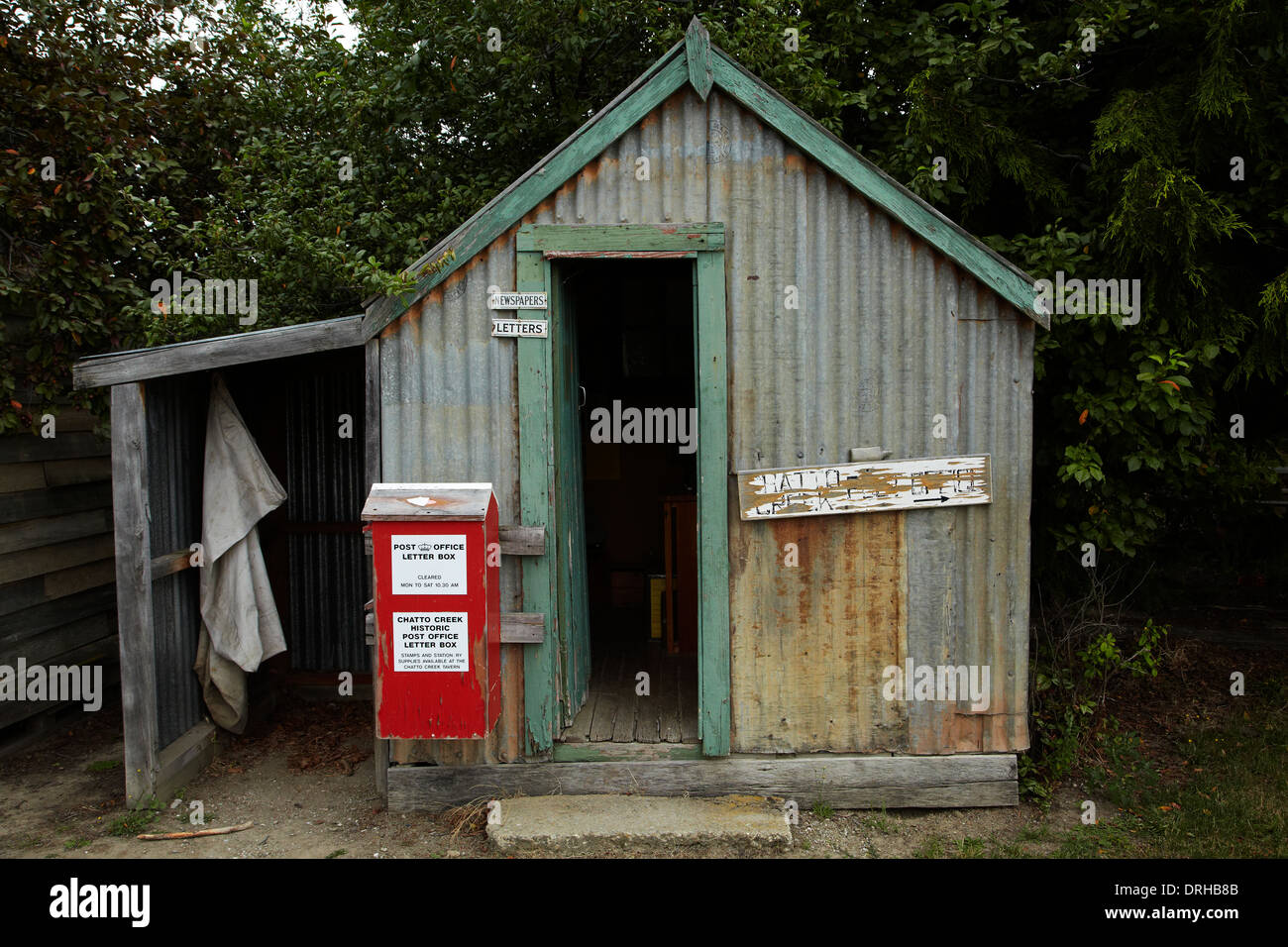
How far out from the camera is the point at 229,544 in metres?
6.37

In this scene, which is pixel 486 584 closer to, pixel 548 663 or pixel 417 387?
pixel 548 663

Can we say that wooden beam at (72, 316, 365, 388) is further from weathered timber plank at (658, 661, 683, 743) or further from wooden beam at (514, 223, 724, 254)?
weathered timber plank at (658, 661, 683, 743)

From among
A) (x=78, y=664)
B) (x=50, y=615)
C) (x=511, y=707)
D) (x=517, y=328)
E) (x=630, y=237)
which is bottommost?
(x=78, y=664)

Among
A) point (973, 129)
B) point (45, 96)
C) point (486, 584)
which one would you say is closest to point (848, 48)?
point (973, 129)

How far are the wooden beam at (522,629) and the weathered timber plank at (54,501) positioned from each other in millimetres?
4064

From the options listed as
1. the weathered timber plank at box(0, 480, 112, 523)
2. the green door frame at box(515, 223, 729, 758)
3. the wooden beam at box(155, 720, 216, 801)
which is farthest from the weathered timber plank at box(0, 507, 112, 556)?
the green door frame at box(515, 223, 729, 758)

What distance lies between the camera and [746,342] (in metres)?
5.45

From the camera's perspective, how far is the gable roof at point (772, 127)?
5.23 meters

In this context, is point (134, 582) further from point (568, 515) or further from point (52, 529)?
point (568, 515)

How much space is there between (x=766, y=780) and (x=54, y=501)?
19.4 ft

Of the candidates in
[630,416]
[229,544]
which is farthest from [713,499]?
[630,416]

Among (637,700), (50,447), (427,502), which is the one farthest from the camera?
(50,447)

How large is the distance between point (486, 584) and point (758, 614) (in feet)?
5.46

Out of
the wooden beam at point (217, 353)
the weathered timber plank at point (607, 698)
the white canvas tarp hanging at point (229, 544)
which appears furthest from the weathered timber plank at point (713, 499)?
the white canvas tarp hanging at point (229, 544)
